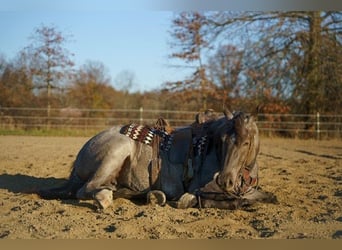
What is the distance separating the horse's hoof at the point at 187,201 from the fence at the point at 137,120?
1382 cm

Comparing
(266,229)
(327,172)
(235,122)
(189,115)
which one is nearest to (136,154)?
(235,122)

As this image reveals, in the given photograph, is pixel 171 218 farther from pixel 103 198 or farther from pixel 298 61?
pixel 298 61

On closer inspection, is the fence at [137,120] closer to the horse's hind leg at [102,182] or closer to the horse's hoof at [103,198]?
the horse's hind leg at [102,182]

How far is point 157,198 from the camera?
458 centimetres

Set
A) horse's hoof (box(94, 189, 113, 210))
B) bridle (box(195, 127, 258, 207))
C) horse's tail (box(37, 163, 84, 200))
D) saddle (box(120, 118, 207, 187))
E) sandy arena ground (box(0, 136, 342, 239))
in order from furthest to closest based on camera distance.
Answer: horse's tail (box(37, 163, 84, 200)) < saddle (box(120, 118, 207, 187)) < bridle (box(195, 127, 258, 207)) < horse's hoof (box(94, 189, 113, 210)) < sandy arena ground (box(0, 136, 342, 239))

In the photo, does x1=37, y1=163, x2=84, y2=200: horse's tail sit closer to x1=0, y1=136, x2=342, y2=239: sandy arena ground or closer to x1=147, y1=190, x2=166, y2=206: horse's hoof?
x1=0, y1=136, x2=342, y2=239: sandy arena ground

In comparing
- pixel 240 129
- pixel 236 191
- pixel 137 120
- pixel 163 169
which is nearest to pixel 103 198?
pixel 163 169

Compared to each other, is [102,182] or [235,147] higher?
[235,147]

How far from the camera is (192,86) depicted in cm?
2020

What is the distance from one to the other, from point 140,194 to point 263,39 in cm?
1504

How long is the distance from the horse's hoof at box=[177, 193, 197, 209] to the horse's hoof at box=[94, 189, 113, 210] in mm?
736

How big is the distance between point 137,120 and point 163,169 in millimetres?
14073

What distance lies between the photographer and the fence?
1781 cm

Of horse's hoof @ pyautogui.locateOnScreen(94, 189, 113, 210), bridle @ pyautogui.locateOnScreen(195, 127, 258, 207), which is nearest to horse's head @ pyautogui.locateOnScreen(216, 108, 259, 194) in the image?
bridle @ pyautogui.locateOnScreen(195, 127, 258, 207)
